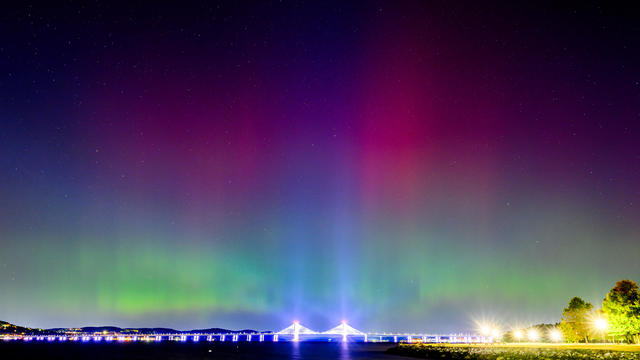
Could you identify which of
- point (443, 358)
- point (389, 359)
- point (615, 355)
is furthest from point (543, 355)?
point (389, 359)

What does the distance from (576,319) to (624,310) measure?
2389 cm

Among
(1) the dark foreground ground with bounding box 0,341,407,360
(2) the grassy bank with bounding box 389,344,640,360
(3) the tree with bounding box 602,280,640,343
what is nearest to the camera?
(2) the grassy bank with bounding box 389,344,640,360

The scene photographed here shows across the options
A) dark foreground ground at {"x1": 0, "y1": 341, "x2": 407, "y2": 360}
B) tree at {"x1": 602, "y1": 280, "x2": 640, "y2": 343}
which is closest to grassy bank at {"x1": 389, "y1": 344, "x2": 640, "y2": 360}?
tree at {"x1": 602, "y1": 280, "x2": 640, "y2": 343}

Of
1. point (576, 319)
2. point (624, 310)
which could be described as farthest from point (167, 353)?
point (624, 310)

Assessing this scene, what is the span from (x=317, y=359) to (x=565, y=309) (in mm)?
45563

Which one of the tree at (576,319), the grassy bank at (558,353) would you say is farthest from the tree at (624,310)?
the tree at (576,319)

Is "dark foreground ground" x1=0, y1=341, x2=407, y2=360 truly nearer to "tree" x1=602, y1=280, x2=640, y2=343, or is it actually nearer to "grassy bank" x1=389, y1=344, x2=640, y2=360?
"grassy bank" x1=389, y1=344, x2=640, y2=360

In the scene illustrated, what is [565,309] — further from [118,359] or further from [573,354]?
[118,359]

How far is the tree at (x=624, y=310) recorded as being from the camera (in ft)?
196

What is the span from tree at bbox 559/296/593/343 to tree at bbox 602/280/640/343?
16108 mm

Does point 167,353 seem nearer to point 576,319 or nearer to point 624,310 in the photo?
point 576,319

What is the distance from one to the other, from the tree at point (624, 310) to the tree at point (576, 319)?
16.1 meters

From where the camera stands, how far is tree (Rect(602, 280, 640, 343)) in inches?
2347

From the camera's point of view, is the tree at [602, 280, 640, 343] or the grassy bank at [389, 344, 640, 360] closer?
the grassy bank at [389, 344, 640, 360]
